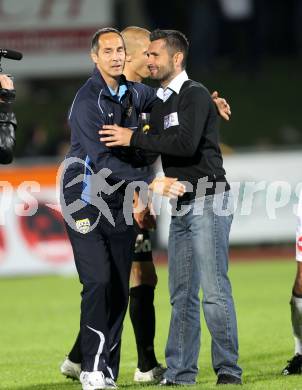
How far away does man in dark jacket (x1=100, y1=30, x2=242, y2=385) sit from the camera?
823 cm

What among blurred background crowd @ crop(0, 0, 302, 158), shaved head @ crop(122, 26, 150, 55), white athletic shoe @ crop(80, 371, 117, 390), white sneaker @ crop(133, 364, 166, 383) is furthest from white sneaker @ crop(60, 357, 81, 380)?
blurred background crowd @ crop(0, 0, 302, 158)

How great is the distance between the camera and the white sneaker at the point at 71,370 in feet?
30.4

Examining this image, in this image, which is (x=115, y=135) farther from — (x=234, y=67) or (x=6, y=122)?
(x=234, y=67)

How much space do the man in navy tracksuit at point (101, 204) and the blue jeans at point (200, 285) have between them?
0.38 m

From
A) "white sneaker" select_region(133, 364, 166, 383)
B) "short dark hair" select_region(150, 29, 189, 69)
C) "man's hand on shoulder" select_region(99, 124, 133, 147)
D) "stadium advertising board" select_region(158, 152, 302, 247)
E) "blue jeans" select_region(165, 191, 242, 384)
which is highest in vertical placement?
"short dark hair" select_region(150, 29, 189, 69)

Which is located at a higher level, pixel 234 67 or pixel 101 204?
pixel 101 204

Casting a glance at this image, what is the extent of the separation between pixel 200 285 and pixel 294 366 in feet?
3.56

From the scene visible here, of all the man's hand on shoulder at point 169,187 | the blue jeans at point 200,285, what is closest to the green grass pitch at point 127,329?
the blue jeans at point 200,285

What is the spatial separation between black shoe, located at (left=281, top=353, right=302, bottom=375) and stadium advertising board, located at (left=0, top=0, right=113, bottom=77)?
12938 millimetres

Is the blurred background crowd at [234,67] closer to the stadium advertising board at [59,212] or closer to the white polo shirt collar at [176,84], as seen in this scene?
the stadium advertising board at [59,212]

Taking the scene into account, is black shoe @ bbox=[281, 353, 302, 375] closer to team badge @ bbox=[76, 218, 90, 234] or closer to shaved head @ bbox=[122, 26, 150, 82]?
team badge @ bbox=[76, 218, 90, 234]

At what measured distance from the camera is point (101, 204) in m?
8.45

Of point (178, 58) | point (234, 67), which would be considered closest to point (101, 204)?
point (178, 58)

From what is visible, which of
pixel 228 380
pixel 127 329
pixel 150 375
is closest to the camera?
pixel 228 380
